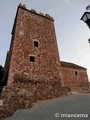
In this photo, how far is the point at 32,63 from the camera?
11.2 metres

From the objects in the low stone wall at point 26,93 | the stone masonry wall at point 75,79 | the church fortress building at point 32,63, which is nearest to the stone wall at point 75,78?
the stone masonry wall at point 75,79

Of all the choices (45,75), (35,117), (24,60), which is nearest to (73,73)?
(45,75)

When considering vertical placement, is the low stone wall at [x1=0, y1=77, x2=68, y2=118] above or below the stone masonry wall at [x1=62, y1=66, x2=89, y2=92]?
below

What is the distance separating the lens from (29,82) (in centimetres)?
1028

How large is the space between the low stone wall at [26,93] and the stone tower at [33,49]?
0.43m

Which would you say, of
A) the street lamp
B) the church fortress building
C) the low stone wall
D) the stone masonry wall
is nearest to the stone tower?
the church fortress building

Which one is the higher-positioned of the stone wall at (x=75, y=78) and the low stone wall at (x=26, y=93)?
the stone wall at (x=75, y=78)

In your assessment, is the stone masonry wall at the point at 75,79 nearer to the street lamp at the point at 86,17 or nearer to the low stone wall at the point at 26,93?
the low stone wall at the point at 26,93

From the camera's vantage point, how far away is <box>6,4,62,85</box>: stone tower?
10633 millimetres

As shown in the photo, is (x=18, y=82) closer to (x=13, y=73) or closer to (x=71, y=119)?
(x=13, y=73)

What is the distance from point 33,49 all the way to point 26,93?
401 centimetres

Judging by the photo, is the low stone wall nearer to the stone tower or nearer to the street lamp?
the stone tower

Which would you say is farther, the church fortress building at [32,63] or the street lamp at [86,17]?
the church fortress building at [32,63]

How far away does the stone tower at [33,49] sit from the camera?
10.6 metres
